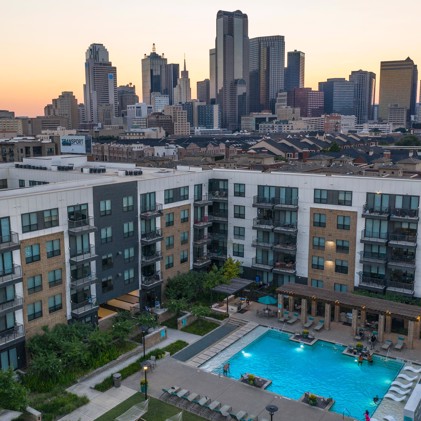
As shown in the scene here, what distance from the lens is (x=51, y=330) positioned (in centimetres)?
4388

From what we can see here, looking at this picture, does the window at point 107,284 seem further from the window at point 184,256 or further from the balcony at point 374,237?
the balcony at point 374,237

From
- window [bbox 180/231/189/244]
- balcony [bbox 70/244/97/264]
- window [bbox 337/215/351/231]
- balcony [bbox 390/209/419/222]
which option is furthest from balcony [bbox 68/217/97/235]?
balcony [bbox 390/209/419/222]

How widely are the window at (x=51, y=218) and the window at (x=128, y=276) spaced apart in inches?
429

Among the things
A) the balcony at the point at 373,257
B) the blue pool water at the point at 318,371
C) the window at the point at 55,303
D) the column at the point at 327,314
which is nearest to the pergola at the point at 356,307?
the column at the point at 327,314

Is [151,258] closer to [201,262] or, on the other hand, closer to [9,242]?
[201,262]

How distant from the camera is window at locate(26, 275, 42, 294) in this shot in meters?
42.8

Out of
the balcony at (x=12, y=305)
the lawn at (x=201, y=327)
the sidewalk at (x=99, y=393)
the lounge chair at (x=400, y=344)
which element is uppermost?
the balcony at (x=12, y=305)

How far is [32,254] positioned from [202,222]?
24.9 metres

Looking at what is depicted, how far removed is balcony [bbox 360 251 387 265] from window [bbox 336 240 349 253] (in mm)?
1817

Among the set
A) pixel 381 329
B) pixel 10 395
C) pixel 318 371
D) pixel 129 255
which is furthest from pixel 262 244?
pixel 10 395

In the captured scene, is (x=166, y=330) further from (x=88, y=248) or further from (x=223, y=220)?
(x=223, y=220)

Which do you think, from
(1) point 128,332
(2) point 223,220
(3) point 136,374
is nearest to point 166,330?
(1) point 128,332

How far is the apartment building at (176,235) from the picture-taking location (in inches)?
1693

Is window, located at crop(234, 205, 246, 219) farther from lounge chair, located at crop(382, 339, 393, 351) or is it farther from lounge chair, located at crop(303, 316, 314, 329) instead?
lounge chair, located at crop(382, 339, 393, 351)
